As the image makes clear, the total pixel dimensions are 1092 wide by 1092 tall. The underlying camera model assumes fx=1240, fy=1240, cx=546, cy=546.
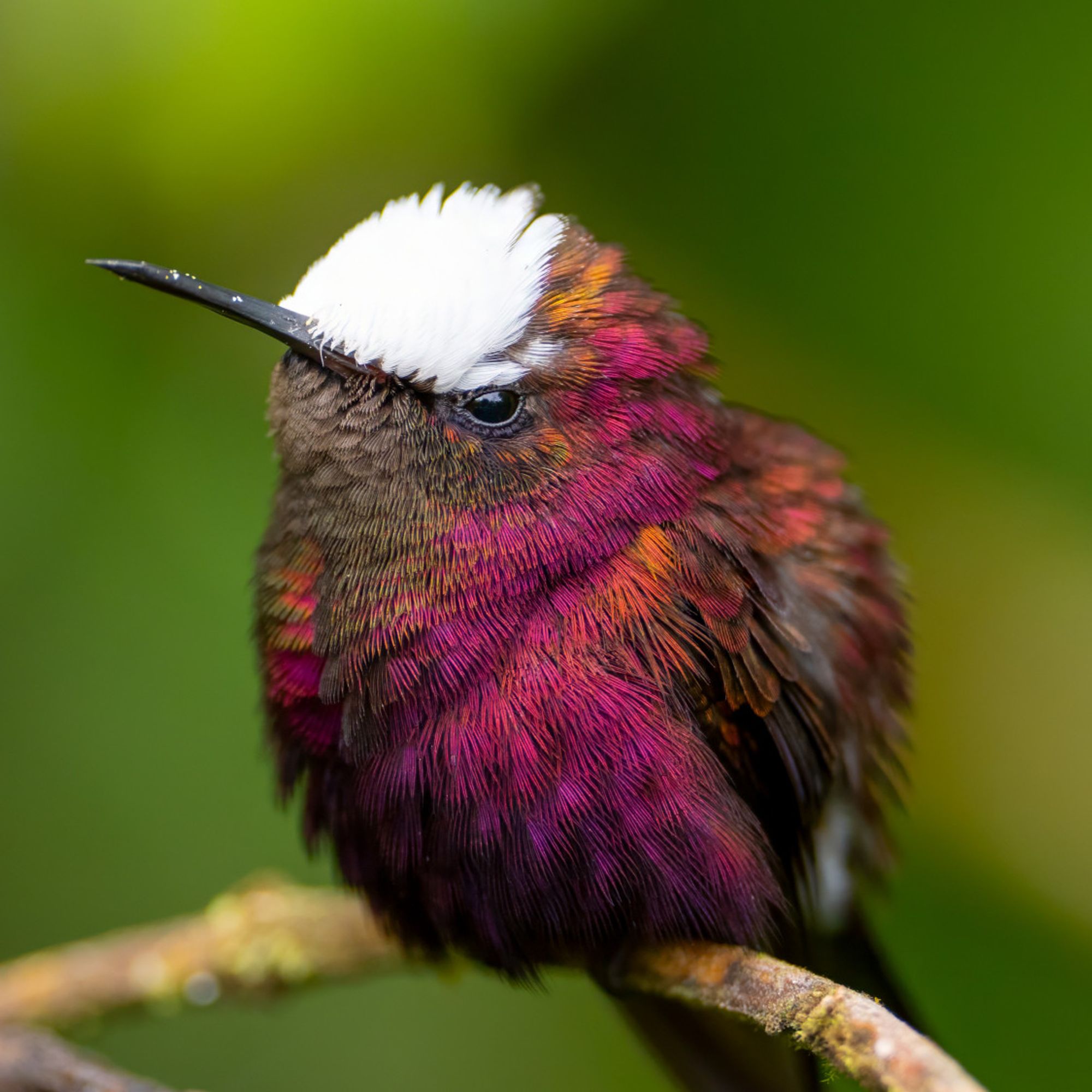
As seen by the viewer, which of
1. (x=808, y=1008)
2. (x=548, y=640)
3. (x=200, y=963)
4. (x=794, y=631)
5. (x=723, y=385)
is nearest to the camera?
(x=808, y=1008)

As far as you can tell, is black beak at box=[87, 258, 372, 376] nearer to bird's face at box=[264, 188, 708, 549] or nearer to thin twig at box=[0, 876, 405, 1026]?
bird's face at box=[264, 188, 708, 549]

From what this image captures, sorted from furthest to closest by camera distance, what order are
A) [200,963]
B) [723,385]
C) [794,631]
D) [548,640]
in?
[723,385] → [200,963] → [794,631] → [548,640]

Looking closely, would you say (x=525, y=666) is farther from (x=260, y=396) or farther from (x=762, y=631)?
(x=260, y=396)

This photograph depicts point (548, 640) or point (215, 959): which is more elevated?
point (548, 640)

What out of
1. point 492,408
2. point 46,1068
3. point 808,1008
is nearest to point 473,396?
point 492,408

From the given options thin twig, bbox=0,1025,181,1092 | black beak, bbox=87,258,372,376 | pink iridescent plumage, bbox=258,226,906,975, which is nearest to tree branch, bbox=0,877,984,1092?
thin twig, bbox=0,1025,181,1092

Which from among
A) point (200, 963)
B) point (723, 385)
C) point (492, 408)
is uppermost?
point (723, 385)

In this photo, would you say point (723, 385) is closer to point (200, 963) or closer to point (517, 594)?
point (517, 594)

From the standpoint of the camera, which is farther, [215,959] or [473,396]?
[215,959]
